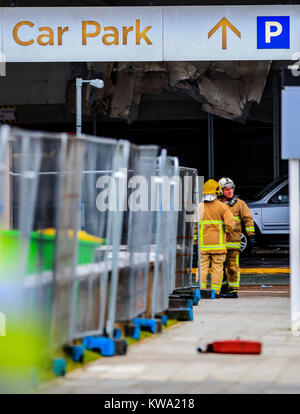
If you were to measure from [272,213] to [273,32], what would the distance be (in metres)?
4.41

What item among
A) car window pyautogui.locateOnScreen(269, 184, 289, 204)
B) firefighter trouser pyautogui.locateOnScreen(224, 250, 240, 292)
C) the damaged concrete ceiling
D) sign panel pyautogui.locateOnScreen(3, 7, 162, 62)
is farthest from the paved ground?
the damaged concrete ceiling

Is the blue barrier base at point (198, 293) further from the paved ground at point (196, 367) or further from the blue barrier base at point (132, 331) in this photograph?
the blue barrier base at point (132, 331)

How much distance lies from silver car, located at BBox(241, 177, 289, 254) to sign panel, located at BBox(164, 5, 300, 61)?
12.1 ft

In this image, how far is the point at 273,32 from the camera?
22.6m

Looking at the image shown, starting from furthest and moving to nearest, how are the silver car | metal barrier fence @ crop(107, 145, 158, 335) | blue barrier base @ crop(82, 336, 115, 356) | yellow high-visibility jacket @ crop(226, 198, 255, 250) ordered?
the silver car, yellow high-visibility jacket @ crop(226, 198, 255, 250), metal barrier fence @ crop(107, 145, 158, 335), blue barrier base @ crop(82, 336, 115, 356)

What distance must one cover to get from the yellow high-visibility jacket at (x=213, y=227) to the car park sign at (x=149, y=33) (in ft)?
24.7

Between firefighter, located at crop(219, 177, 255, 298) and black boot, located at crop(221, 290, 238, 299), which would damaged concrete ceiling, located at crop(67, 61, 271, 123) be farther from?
black boot, located at crop(221, 290, 238, 299)

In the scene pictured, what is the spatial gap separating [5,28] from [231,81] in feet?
23.7

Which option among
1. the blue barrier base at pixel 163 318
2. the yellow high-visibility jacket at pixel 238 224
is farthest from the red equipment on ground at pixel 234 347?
the yellow high-visibility jacket at pixel 238 224

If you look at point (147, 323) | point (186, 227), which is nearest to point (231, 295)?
point (186, 227)

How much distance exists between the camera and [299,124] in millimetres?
10828

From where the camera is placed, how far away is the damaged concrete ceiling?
27.1 metres

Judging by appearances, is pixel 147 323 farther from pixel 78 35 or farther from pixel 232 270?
pixel 78 35

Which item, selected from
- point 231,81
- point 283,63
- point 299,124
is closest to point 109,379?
point 299,124
